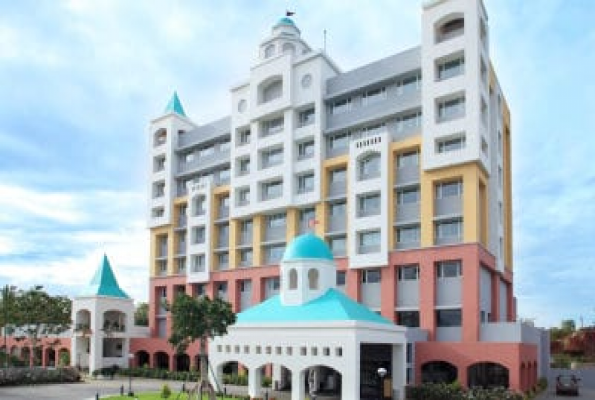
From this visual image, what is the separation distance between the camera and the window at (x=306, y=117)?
6269cm

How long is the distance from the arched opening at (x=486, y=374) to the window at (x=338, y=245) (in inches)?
586

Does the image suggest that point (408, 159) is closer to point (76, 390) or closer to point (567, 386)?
point (567, 386)

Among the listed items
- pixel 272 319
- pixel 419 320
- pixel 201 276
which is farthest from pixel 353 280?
pixel 201 276

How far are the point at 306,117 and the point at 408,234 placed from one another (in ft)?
53.9

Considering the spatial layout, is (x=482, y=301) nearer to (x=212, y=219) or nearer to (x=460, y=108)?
(x=460, y=108)

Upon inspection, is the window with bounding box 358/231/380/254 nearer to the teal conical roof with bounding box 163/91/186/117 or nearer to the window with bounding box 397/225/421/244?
the window with bounding box 397/225/421/244

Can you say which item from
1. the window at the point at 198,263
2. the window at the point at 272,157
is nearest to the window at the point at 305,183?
the window at the point at 272,157

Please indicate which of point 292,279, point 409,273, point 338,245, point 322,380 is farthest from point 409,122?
point 322,380

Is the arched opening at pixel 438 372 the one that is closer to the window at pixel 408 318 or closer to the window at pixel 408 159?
the window at pixel 408 318

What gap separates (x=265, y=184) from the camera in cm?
6594

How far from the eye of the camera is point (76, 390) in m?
52.0

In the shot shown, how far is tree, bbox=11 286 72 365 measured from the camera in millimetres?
65812

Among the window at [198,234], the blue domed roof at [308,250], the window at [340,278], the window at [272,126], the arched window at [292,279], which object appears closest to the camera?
the arched window at [292,279]

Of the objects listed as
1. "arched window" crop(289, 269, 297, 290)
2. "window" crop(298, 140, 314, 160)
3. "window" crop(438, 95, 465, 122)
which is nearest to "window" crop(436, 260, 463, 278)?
"window" crop(438, 95, 465, 122)
